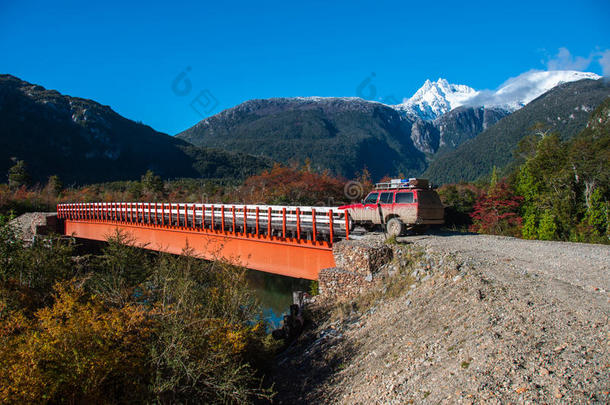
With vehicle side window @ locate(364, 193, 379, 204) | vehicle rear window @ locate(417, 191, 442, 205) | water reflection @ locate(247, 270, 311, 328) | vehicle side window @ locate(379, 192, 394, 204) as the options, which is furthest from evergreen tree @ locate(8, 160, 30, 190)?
vehicle rear window @ locate(417, 191, 442, 205)

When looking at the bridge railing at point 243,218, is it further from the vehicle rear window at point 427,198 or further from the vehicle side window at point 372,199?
the vehicle rear window at point 427,198

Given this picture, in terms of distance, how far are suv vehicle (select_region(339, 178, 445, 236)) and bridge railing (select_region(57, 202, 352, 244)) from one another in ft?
3.16

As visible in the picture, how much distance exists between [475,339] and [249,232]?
37.3 ft

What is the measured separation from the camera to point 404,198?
12.6 meters

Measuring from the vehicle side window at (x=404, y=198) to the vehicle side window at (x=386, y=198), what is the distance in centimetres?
25

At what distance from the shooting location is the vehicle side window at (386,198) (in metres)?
12.9

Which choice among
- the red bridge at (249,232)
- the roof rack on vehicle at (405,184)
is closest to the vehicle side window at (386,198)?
the roof rack on vehicle at (405,184)

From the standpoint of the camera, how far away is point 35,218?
106 ft

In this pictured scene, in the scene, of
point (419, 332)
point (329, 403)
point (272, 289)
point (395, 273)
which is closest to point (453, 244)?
point (395, 273)

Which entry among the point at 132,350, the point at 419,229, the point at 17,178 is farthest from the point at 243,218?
the point at 17,178

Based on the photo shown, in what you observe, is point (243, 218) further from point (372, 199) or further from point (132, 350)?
point (132, 350)

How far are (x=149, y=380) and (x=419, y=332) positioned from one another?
4.92 meters

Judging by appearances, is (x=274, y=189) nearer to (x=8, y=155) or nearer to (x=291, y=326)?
(x=291, y=326)

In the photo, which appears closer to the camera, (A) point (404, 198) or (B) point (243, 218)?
(A) point (404, 198)
